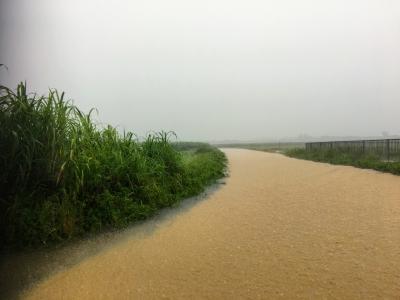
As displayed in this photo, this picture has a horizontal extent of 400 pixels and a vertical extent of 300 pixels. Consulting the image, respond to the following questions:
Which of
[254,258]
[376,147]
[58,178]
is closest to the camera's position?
[254,258]

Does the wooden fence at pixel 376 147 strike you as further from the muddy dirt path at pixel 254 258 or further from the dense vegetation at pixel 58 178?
the dense vegetation at pixel 58 178

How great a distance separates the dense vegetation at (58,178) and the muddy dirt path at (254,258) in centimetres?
46

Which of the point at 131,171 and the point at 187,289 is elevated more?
the point at 131,171

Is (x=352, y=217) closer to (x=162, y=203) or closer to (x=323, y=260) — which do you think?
(x=323, y=260)

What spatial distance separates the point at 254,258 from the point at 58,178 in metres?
1.86

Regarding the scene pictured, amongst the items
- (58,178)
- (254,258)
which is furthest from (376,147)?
(58,178)

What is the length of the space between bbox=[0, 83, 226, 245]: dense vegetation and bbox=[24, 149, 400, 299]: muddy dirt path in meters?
0.46

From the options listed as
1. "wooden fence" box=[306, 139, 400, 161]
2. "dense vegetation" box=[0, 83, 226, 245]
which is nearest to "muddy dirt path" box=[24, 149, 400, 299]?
"dense vegetation" box=[0, 83, 226, 245]

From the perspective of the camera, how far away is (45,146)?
2.87 metres

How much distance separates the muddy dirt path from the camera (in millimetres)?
2002

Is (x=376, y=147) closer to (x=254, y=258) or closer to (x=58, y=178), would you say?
(x=254, y=258)

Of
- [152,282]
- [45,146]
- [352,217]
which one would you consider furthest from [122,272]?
[352,217]

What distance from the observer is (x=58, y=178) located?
9.46ft

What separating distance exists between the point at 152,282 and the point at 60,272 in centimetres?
74
